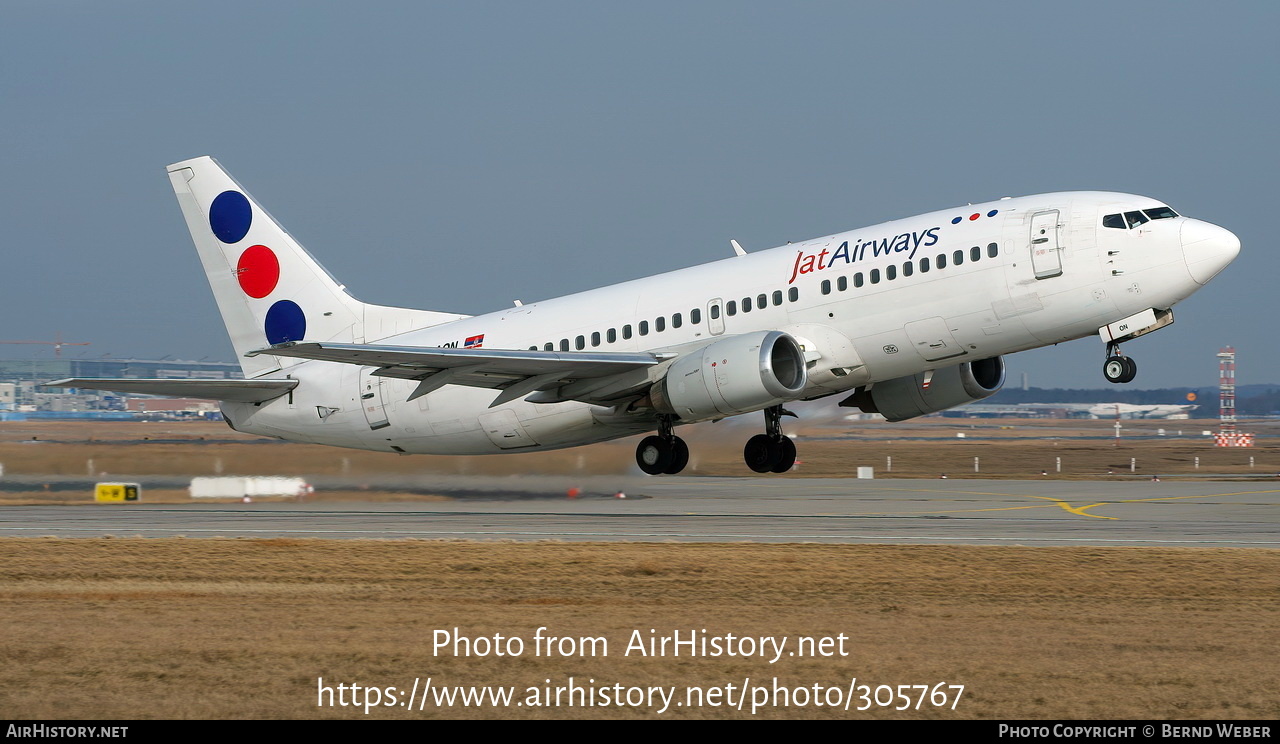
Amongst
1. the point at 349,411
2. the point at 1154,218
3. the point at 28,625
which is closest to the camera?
the point at 28,625

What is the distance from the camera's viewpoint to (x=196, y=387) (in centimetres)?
3391

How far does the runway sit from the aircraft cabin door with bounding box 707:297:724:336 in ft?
14.3

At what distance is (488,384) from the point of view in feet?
102

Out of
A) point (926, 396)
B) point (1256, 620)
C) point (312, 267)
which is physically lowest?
point (1256, 620)

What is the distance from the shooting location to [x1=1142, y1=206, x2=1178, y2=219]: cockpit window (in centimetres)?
2572

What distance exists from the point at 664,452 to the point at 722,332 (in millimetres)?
3648

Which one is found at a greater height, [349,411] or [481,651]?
[349,411]

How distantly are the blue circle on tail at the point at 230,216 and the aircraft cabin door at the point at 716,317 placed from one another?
14.9 m

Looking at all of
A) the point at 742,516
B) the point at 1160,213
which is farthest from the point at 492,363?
the point at 1160,213

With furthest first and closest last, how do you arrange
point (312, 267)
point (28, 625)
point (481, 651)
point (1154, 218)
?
point (312, 267), point (1154, 218), point (28, 625), point (481, 651)

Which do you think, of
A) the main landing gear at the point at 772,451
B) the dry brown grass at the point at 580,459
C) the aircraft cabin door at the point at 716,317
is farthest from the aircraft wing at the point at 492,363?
the dry brown grass at the point at 580,459

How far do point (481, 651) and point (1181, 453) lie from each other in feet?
255

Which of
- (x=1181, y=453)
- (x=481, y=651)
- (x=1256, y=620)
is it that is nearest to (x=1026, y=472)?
(x=1181, y=453)

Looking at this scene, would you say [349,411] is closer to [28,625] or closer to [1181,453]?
[28,625]
